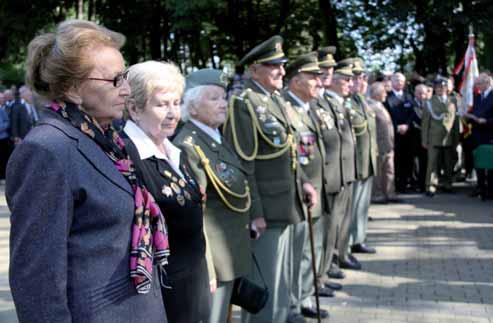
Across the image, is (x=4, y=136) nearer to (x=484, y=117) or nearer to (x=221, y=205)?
(x=484, y=117)

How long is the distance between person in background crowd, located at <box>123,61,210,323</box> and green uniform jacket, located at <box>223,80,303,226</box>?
1.50 m

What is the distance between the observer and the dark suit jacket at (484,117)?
37.5ft

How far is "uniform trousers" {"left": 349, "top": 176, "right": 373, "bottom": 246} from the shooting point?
23.8ft

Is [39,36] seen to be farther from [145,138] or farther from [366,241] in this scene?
[366,241]

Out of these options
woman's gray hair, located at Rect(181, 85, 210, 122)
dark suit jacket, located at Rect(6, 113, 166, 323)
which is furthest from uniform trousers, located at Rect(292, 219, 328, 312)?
dark suit jacket, located at Rect(6, 113, 166, 323)

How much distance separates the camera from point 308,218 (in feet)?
16.8

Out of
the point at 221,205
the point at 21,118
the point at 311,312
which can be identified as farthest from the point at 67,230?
the point at 21,118

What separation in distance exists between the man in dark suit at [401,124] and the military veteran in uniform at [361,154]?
4414mm

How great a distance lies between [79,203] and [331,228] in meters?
4.34

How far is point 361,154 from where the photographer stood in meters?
7.18

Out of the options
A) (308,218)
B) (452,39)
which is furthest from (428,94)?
(308,218)

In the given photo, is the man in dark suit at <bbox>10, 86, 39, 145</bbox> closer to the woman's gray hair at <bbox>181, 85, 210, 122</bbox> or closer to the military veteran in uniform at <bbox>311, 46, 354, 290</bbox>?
the military veteran in uniform at <bbox>311, 46, 354, 290</bbox>

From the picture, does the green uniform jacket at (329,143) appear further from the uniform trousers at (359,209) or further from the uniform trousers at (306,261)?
the uniform trousers at (359,209)

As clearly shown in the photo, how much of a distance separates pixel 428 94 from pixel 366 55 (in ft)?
32.2
